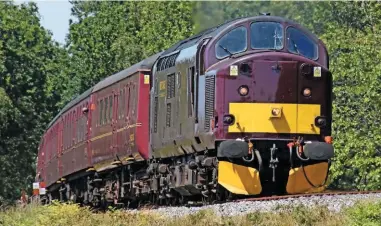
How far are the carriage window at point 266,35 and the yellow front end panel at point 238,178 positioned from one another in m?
2.25

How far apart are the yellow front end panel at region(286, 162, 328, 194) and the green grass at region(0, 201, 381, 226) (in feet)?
8.86

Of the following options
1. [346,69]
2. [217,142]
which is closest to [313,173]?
[217,142]

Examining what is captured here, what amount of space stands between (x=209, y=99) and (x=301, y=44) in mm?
2028

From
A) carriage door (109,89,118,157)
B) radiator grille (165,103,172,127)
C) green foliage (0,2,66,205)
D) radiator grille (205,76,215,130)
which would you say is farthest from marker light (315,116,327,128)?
green foliage (0,2,66,205)

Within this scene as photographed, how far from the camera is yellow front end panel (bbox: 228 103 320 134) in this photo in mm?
21234

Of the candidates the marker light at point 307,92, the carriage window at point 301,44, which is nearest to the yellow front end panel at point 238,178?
the marker light at point 307,92

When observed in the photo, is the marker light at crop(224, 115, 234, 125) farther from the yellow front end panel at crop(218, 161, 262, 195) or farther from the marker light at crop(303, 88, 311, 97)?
the marker light at crop(303, 88, 311, 97)

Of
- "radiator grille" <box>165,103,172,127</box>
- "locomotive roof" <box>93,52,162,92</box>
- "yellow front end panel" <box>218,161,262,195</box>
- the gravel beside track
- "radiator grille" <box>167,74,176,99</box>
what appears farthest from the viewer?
"locomotive roof" <box>93,52,162,92</box>

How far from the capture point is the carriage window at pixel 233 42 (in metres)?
21.9

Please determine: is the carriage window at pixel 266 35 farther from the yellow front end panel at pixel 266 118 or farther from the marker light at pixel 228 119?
the marker light at pixel 228 119

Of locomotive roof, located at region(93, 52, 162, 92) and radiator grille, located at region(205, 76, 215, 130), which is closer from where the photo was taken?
radiator grille, located at region(205, 76, 215, 130)

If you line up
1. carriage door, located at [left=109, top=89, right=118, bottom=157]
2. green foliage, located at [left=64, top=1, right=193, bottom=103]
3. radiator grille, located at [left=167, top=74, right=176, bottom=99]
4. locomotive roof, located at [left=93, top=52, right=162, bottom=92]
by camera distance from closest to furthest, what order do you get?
radiator grille, located at [left=167, top=74, right=176, bottom=99]
locomotive roof, located at [left=93, top=52, right=162, bottom=92]
carriage door, located at [left=109, top=89, right=118, bottom=157]
green foliage, located at [left=64, top=1, right=193, bottom=103]

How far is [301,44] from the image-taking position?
22.1 m

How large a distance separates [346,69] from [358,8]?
17353mm
